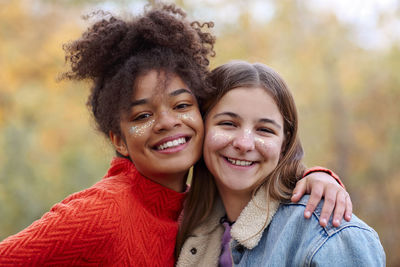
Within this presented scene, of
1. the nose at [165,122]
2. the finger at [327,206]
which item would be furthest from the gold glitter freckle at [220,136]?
the finger at [327,206]

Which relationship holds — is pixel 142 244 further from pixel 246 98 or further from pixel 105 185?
pixel 246 98

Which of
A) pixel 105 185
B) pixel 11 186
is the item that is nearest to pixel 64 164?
pixel 11 186

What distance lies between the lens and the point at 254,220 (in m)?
2.25

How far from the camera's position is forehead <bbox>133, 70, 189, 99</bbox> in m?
2.34

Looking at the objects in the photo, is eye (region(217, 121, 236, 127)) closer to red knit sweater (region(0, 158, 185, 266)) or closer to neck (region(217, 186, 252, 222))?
neck (region(217, 186, 252, 222))

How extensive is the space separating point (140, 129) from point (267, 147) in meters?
0.73

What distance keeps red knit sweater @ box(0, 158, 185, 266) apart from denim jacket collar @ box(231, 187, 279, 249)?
1.40ft

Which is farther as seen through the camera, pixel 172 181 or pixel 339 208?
pixel 172 181

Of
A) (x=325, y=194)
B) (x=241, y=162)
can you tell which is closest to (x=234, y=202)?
(x=241, y=162)

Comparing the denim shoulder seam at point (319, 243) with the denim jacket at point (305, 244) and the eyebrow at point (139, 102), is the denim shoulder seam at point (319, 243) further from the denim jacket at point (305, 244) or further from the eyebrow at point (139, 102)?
the eyebrow at point (139, 102)

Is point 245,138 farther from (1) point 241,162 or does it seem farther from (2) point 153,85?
(2) point 153,85

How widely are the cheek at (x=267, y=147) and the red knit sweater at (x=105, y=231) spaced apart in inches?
25.0

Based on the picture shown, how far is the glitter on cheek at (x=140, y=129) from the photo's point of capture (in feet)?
7.81

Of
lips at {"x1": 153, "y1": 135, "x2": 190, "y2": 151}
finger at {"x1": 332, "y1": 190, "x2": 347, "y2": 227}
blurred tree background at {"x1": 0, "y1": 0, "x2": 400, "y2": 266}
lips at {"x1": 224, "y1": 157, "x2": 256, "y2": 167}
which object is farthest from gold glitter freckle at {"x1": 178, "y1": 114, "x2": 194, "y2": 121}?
blurred tree background at {"x1": 0, "y1": 0, "x2": 400, "y2": 266}
